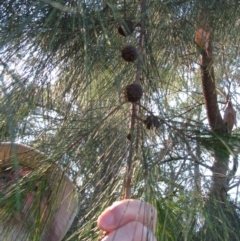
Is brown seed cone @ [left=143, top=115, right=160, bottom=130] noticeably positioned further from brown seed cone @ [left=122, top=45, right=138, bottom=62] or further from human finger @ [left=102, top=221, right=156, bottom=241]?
human finger @ [left=102, top=221, right=156, bottom=241]

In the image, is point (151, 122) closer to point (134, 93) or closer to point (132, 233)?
point (134, 93)

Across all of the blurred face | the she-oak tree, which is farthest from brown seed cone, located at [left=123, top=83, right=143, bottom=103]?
the blurred face

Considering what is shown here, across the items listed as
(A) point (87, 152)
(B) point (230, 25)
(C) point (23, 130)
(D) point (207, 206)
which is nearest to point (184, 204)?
(D) point (207, 206)

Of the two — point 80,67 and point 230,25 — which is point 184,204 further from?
point 230,25

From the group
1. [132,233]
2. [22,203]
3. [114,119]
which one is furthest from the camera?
[114,119]

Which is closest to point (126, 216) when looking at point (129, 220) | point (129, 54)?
point (129, 220)

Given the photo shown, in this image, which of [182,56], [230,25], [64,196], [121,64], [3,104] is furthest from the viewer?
[182,56]
